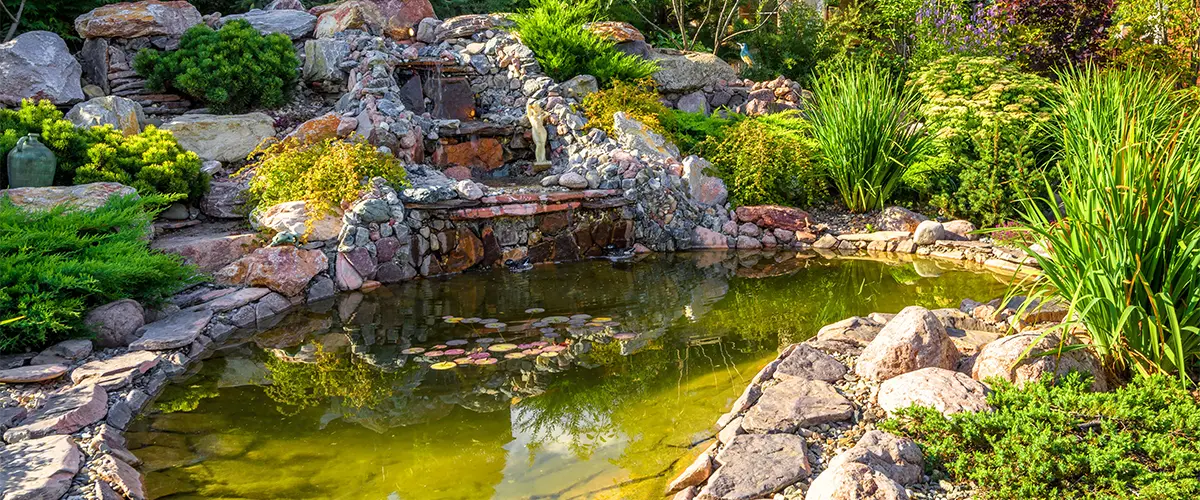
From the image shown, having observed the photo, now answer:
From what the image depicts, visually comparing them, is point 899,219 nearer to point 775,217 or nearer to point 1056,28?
point 775,217

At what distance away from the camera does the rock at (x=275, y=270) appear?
7.03 meters

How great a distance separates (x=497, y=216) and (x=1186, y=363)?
19.8ft

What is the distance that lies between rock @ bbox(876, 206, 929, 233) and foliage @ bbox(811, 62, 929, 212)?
224 millimetres

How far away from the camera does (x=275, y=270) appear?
709cm

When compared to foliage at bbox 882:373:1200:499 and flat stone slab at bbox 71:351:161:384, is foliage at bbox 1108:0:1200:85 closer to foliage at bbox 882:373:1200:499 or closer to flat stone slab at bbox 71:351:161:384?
foliage at bbox 882:373:1200:499

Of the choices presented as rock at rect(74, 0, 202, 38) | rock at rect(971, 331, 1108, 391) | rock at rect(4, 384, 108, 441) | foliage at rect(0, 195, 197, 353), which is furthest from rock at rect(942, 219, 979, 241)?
rock at rect(74, 0, 202, 38)

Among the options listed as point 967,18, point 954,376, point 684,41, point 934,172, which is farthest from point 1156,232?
point 684,41

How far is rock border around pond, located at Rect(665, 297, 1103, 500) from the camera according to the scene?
3188mm

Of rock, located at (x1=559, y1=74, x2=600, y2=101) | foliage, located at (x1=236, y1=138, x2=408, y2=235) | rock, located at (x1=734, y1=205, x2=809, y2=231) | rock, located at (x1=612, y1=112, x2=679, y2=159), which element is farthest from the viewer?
rock, located at (x1=559, y1=74, x2=600, y2=101)

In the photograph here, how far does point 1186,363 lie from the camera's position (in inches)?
147

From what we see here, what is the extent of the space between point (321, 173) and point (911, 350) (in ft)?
19.7

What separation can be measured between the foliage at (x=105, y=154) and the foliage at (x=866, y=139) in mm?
6857

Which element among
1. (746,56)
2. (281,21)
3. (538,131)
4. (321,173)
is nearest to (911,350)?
(321,173)

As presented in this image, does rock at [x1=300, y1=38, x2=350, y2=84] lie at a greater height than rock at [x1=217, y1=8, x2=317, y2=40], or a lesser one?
lesser
